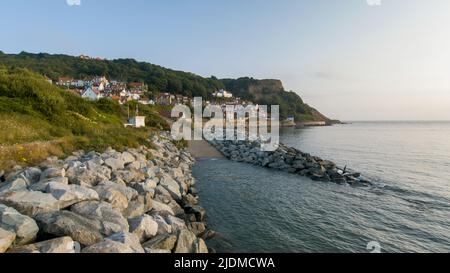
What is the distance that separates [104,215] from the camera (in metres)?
6.85

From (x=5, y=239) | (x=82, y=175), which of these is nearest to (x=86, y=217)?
(x=5, y=239)

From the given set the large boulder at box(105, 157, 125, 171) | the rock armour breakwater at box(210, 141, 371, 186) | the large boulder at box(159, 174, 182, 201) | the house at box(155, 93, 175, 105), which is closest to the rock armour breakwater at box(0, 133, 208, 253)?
the large boulder at box(159, 174, 182, 201)

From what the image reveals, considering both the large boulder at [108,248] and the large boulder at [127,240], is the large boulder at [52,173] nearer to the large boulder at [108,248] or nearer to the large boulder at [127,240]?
the large boulder at [127,240]

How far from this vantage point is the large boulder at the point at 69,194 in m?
6.83

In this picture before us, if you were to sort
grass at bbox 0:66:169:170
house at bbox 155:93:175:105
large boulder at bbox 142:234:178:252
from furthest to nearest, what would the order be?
house at bbox 155:93:175:105
grass at bbox 0:66:169:170
large boulder at bbox 142:234:178:252

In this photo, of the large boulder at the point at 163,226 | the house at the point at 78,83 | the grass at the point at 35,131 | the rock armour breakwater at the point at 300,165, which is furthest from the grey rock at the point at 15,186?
the house at the point at 78,83

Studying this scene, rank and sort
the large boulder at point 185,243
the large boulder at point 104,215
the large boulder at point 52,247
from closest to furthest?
the large boulder at point 52,247 < the large boulder at point 104,215 < the large boulder at point 185,243

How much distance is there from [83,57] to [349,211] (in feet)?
594

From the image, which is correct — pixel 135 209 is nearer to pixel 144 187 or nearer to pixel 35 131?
pixel 144 187

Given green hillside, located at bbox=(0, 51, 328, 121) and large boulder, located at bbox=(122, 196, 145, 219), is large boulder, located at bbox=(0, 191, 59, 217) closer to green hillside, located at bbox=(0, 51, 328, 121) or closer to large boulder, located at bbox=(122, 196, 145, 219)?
large boulder, located at bbox=(122, 196, 145, 219)

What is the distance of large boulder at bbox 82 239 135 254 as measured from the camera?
5207mm

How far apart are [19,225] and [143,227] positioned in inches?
105

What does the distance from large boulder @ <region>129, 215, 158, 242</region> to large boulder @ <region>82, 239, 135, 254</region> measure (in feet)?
4.76
